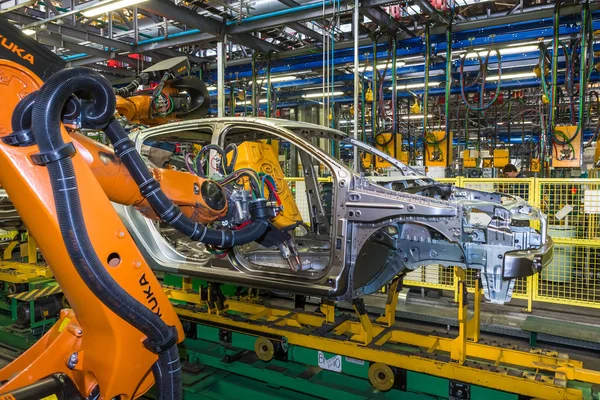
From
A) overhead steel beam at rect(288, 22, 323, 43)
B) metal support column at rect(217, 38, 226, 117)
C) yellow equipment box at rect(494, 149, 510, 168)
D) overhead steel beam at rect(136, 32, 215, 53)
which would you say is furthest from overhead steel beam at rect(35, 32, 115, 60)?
yellow equipment box at rect(494, 149, 510, 168)

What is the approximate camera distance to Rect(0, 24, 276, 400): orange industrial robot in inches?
56.7

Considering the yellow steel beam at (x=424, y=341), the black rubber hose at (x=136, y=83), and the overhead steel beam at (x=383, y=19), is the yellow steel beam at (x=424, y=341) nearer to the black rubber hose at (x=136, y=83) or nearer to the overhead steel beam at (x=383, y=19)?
the black rubber hose at (x=136, y=83)

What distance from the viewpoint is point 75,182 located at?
147 cm

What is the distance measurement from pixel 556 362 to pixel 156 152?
3.82 meters

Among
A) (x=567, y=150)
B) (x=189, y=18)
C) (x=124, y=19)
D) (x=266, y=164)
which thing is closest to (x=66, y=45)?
(x=124, y=19)

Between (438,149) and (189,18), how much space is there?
433 centimetres

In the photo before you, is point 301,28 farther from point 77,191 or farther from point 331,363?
point 77,191

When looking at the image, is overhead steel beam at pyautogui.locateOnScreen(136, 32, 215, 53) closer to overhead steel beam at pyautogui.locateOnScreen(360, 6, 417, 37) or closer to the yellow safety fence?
overhead steel beam at pyautogui.locateOnScreen(360, 6, 417, 37)

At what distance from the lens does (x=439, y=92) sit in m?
11.8

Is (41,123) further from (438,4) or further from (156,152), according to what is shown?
(438,4)

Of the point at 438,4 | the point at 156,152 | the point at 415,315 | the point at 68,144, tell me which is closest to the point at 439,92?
the point at 438,4

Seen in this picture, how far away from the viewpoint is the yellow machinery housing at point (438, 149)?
7538 mm

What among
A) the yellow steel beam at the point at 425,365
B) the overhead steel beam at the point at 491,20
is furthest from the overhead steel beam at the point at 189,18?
the yellow steel beam at the point at 425,365

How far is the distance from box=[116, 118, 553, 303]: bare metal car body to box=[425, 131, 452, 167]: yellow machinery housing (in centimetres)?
354
